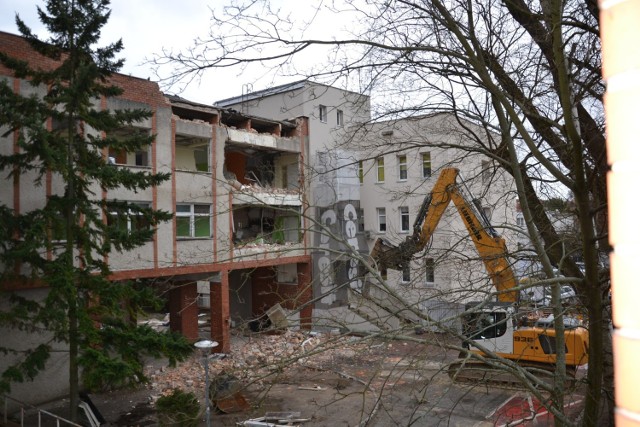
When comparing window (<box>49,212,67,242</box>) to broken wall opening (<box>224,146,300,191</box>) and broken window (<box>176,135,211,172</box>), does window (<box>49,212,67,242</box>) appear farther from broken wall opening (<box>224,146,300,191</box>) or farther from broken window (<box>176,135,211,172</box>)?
broken wall opening (<box>224,146,300,191</box>)

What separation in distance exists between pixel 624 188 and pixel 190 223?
64.7 feet

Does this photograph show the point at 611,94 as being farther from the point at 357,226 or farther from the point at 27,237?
the point at 357,226

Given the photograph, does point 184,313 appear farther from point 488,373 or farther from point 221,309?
point 488,373

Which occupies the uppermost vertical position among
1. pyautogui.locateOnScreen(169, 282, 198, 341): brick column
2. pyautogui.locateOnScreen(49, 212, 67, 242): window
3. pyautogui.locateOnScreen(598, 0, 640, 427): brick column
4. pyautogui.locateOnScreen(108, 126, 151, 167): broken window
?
pyautogui.locateOnScreen(108, 126, 151, 167): broken window

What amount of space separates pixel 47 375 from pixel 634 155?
698 inches

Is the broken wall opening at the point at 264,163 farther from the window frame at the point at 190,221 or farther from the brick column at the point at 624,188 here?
the brick column at the point at 624,188

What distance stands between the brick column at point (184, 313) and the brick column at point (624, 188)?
67.1 ft

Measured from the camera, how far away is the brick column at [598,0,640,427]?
0.77 m

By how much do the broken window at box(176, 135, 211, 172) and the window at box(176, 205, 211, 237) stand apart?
1653mm

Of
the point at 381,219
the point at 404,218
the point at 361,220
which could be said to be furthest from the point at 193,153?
the point at 404,218

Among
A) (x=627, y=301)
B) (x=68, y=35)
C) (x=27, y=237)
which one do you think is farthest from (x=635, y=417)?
(x=68, y=35)

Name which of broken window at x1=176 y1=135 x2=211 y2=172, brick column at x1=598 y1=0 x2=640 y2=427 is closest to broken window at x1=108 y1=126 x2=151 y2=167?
broken window at x1=176 y1=135 x2=211 y2=172

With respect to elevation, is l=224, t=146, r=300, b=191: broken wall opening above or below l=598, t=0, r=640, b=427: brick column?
above

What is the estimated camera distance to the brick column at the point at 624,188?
77 cm
